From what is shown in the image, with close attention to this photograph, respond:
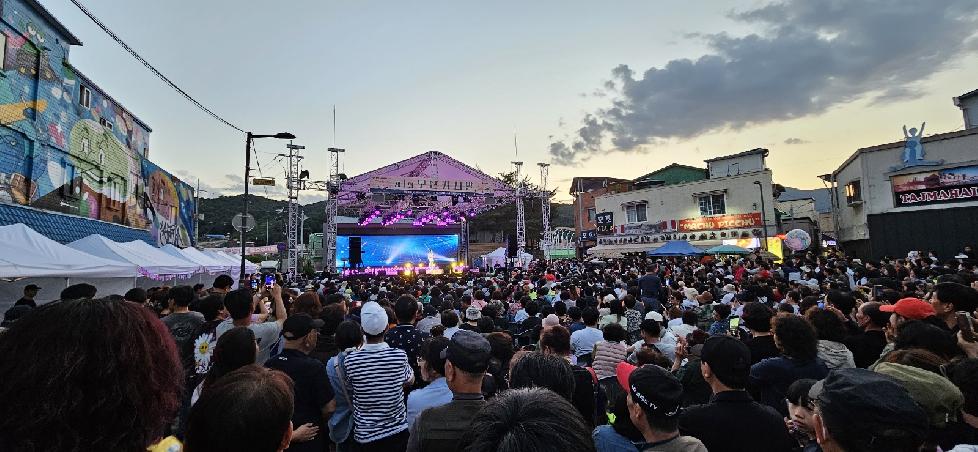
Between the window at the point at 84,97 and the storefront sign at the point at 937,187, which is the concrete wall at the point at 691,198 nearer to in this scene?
the storefront sign at the point at 937,187

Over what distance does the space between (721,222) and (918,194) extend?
9328 millimetres

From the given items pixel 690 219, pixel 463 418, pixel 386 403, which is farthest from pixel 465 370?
pixel 690 219

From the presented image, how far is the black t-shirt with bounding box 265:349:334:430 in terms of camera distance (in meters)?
3.24

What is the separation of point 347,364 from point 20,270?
27.2ft

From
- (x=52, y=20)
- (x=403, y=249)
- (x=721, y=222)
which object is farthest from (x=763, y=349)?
(x=403, y=249)

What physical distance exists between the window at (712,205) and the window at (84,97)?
29.8 m

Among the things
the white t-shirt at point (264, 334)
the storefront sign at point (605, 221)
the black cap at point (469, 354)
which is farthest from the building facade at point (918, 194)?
the white t-shirt at point (264, 334)

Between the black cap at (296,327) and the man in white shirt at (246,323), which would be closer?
the black cap at (296,327)

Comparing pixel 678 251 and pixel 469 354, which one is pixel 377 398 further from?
pixel 678 251

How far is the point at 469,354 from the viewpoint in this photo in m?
2.56

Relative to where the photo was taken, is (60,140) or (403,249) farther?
(403,249)

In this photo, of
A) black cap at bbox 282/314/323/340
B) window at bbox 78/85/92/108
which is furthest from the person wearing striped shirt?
window at bbox 78/85/92/108

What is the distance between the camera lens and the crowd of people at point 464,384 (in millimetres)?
1185

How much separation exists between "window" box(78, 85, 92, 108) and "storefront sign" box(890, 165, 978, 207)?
30682mm
